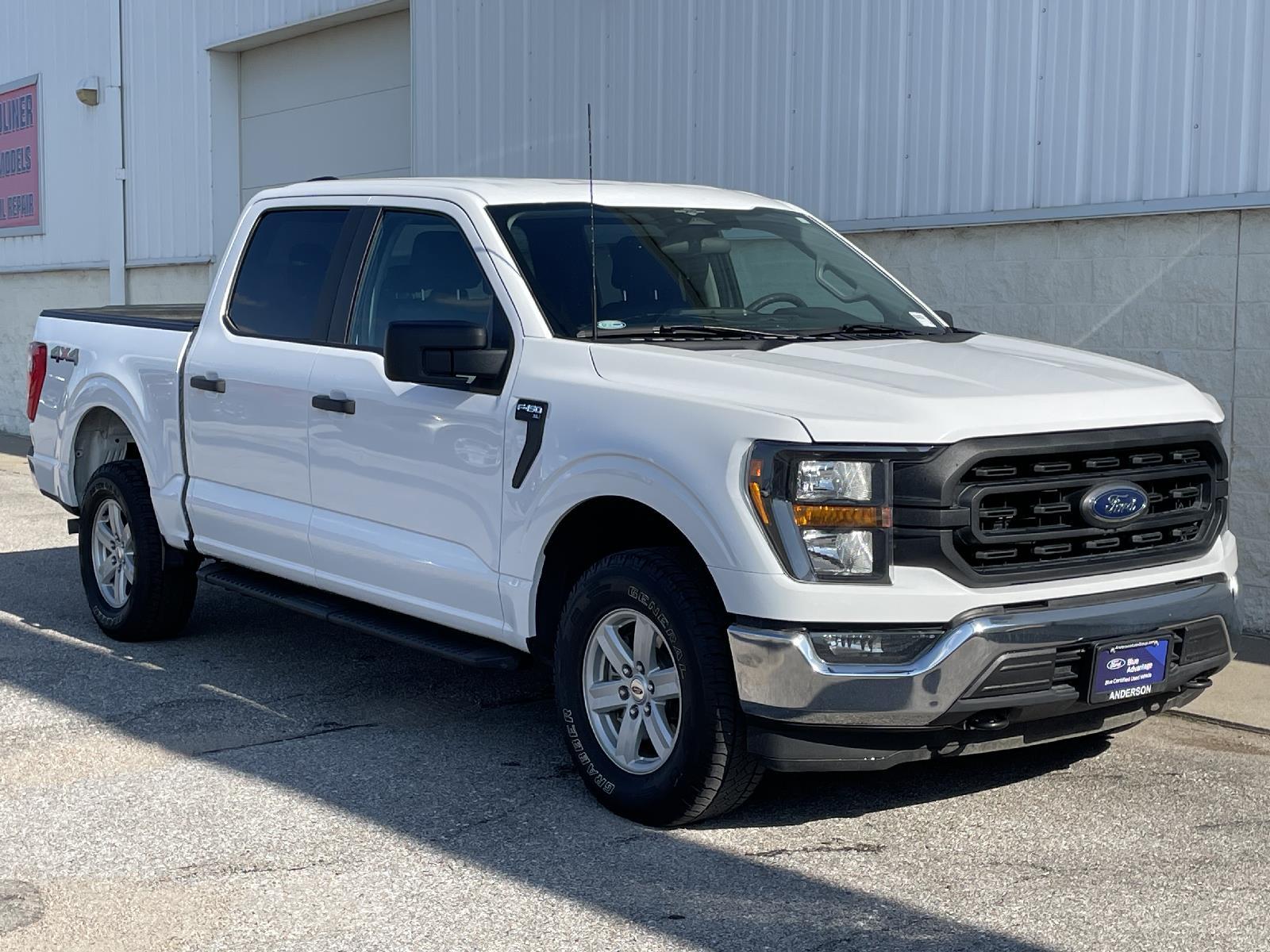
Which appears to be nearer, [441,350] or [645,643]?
[645,643]

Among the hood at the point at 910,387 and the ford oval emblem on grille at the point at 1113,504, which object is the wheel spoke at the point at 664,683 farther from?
the ford oval emblem on grille at the point at 1113,504

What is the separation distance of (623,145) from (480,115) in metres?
1.85

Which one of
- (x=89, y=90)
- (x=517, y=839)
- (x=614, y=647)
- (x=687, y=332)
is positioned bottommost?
(x=517, y=839)

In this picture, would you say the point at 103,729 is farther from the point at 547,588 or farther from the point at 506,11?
the point at 506,11

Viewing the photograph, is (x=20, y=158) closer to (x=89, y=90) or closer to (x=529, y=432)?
(x=89, y=90)

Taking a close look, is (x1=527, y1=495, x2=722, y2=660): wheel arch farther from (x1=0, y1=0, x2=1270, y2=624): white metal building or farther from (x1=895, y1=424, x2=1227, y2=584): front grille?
(x1=0, y1=0, x2=1270, y2=624): white metal building

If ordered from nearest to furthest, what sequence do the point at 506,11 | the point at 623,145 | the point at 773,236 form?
the point at 773,236 < the point at 623,145 < the point at 506,11

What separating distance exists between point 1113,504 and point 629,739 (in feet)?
5.24

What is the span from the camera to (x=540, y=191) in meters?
6.11

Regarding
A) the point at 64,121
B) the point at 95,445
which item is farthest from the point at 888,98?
the point at 64,121

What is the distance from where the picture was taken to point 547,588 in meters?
5.42

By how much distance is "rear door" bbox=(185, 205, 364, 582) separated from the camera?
637cm

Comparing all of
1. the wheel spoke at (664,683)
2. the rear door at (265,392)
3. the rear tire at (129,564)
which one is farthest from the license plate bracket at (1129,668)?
the rear tire at (129,564)

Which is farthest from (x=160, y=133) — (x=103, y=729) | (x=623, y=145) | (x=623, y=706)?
(x=623, y=706)
